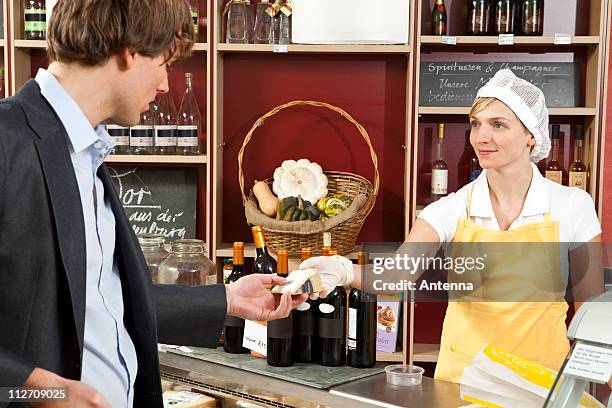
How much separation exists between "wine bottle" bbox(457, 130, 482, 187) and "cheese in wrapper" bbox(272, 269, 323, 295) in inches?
82.6

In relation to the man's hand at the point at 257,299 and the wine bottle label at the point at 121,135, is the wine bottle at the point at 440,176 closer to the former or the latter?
the wine bottle label at the point at 121,135

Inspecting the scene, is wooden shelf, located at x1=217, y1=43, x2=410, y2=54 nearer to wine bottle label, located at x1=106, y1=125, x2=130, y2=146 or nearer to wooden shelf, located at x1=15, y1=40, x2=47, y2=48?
wine bottle label, located at x1=106, y1=125, x2=130, y2=146

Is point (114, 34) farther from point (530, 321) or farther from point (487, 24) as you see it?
point (487, 24)

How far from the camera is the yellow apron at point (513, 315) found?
2742 mm

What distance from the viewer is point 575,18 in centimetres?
398

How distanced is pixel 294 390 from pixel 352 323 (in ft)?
1.14

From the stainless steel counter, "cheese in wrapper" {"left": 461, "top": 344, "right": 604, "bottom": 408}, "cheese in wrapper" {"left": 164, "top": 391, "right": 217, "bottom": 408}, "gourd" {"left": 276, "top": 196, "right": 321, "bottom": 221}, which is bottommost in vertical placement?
"cheese in wrapper" {"left": 164, "top": 391, "right": 217, "bottom": 408}

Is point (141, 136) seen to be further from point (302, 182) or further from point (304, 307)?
point (304, 307)

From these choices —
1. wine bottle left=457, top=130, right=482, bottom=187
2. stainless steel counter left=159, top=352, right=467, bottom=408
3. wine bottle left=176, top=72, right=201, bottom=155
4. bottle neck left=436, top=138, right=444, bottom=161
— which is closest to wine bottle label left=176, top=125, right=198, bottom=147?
wine bottle left=176, top=72, right=201, bottom=155

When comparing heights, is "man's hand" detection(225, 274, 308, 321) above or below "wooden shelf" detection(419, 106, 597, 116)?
below

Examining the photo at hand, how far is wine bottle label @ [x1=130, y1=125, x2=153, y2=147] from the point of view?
3.87 meters

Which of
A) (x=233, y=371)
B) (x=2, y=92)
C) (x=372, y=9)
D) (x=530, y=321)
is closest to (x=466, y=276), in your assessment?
(x=530, y=321)

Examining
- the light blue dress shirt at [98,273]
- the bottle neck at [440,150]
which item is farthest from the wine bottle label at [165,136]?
the light blue dress shirt at [98,273]

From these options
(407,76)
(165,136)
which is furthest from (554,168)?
(165,136)
